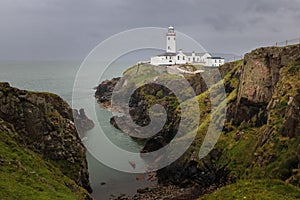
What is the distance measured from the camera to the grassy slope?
31859 mm

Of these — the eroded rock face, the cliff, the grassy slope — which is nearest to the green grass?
the cliff

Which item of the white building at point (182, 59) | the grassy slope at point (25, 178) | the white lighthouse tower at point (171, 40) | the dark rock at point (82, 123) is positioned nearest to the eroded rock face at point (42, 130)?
the grassy slope at point (25, 178)

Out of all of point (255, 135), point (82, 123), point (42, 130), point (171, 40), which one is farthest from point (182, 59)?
point (42, 130)

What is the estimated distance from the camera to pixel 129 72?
163000mm

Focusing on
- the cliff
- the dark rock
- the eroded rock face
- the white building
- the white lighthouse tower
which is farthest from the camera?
the white lighthouse tower

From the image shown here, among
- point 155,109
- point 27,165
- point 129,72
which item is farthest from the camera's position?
Answer: point 129,72

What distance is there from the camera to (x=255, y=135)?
68000mm

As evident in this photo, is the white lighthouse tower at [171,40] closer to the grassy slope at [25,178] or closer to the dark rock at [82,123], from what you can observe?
the dark rock at [82,123]

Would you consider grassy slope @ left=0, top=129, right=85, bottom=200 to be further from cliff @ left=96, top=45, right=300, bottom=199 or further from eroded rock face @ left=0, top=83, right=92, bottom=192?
cliff @ left=96, top=45, right=300, bottom=199

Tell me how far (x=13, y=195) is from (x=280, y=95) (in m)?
49.5

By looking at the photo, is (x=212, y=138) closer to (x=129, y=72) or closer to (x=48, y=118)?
(x=48, y=118)

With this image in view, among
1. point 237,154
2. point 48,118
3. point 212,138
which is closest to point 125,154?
point 212,138

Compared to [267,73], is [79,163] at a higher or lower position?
lower

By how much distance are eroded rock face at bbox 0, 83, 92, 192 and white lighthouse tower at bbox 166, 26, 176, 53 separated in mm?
119960
